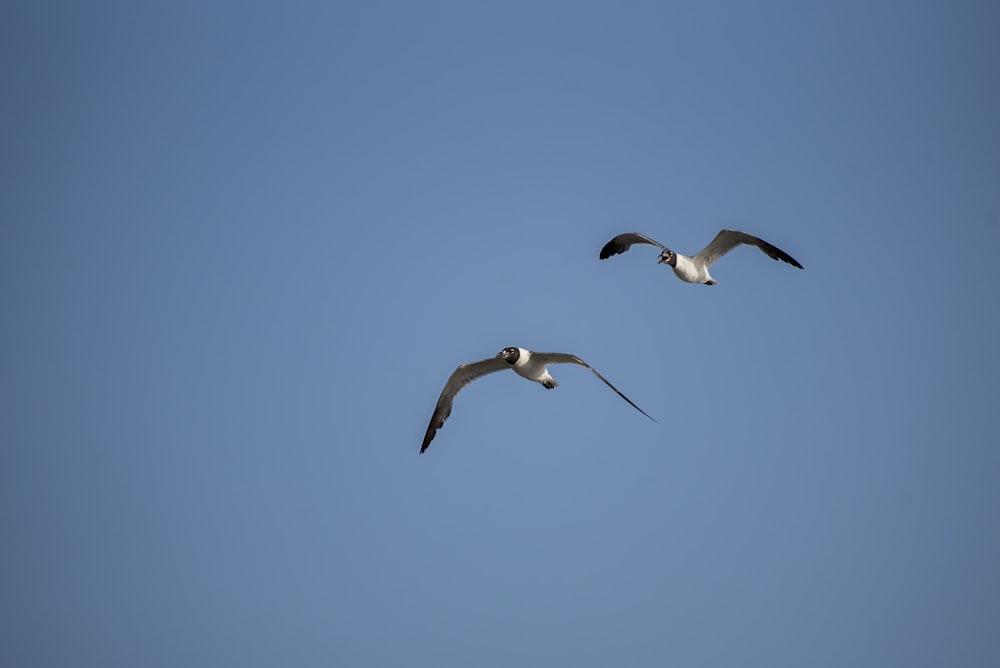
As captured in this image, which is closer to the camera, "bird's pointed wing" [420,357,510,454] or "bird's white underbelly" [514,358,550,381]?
"bird's white underbelly" [514,358,550,381]

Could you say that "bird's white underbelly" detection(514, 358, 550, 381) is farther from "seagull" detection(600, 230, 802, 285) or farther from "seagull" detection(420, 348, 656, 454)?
"seagull" detection(600, 230, 802, 285)

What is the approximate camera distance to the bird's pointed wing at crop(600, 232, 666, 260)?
1130 inches

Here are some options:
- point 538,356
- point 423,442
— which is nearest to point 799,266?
point 538,356

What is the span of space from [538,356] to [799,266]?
7.65 m

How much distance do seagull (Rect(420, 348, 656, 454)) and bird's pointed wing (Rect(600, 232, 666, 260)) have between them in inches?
176

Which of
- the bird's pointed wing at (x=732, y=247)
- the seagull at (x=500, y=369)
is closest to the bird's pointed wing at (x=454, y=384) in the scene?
the seagull at (x=500, y=369)

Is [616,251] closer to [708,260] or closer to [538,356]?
[708,260]

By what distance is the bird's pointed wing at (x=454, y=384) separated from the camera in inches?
1030

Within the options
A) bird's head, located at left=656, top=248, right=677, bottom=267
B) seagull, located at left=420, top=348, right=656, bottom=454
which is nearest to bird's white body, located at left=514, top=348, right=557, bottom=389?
seagull, located at left=420, top=348, right=656, bottom=454

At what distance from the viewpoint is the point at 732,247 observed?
29203 millimetres

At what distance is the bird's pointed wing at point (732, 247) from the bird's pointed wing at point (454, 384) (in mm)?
6105

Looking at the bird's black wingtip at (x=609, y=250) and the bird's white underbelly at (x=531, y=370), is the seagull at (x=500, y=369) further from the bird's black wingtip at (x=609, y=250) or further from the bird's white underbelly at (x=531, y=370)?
the bird's black wingtip at (x=609, y=250)

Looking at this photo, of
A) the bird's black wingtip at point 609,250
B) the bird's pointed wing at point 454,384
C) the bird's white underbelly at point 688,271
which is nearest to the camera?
the bird's pointed wing at point 454,384

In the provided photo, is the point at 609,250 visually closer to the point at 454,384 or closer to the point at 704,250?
the point at 704,250
